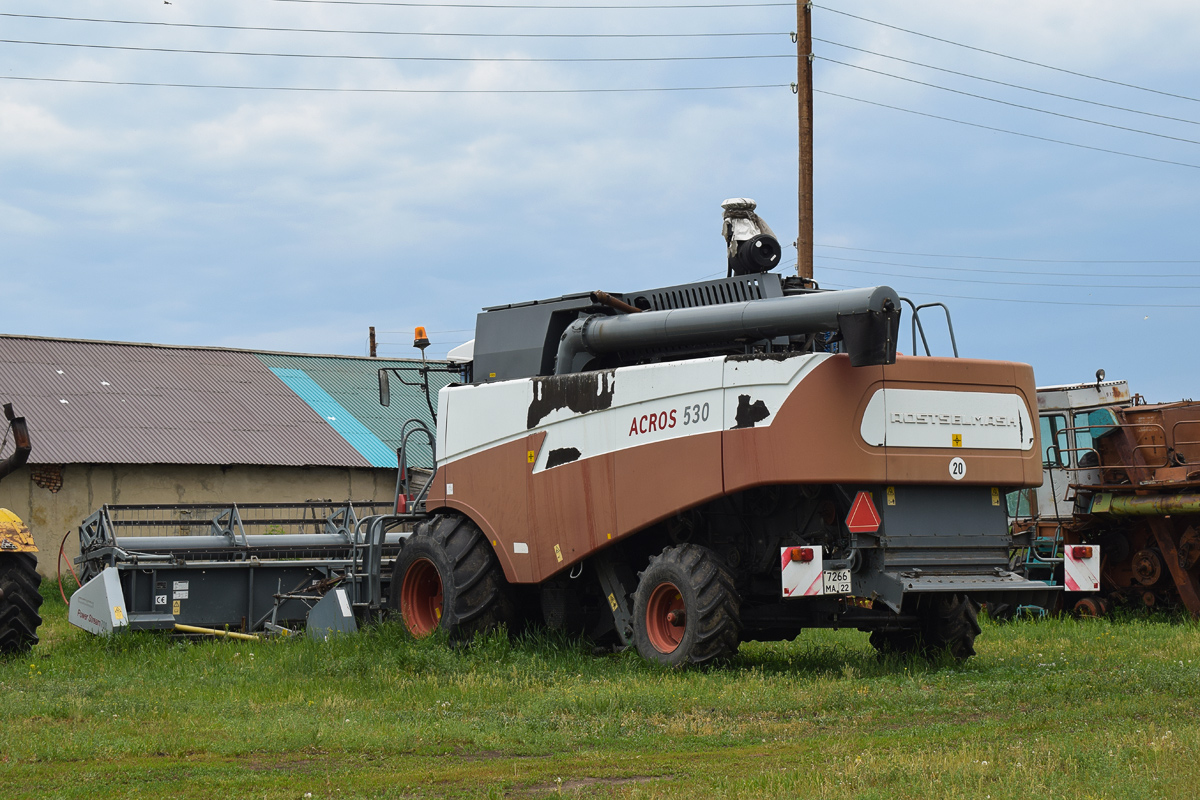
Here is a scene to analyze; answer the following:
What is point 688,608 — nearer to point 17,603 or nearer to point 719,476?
point 719,476

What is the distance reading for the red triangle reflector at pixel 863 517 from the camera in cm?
1007

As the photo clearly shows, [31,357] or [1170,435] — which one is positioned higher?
[31,357]

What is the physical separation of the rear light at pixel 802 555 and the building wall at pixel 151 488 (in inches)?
666

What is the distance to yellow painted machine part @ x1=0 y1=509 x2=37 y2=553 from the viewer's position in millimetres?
12469

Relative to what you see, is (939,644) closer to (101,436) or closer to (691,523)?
(691,523)

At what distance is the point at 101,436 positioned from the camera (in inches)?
1016

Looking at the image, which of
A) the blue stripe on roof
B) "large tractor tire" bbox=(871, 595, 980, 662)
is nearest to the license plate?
"large tractor tire" bbox=(871, 595, 980, 662)

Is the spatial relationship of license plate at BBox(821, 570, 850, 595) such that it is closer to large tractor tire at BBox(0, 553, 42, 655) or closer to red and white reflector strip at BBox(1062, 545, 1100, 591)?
red and white reflector strip at BBox(1062, 545, 1100, 591)

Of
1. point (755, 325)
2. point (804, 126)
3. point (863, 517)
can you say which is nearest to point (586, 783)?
point (863, 517)

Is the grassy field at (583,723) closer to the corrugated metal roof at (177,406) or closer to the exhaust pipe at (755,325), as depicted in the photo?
the exhaust pipe at (755,325)

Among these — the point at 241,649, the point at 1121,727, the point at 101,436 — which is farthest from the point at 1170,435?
the point at 101,436

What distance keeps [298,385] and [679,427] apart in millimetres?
22398

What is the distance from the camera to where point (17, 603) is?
41.0 feet

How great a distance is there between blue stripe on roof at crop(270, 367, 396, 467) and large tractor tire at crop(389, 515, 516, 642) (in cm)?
1526
